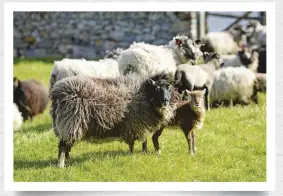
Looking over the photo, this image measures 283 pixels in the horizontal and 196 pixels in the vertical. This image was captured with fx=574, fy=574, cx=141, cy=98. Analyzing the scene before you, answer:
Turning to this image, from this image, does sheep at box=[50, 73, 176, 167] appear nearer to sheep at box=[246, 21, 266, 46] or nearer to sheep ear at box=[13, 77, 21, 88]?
sheep ear at box=[13, 77, 21, 88]

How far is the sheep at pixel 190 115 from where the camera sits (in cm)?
579

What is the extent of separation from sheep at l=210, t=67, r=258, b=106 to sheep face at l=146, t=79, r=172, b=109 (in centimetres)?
237

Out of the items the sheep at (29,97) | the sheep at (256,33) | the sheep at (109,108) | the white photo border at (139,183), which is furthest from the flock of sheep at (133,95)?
the sheep at (256,33)

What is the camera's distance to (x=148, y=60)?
661cm

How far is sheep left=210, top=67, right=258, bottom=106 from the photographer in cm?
815

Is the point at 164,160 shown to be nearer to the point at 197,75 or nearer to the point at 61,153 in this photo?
the point at 61,153

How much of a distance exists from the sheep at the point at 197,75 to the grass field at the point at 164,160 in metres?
0.54

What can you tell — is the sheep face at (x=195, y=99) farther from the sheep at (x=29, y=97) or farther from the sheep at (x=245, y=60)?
the sheep at (x=29, y=97)

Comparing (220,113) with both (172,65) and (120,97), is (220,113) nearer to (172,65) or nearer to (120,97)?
(172,65)

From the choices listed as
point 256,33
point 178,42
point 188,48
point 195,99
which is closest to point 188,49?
point 188,48

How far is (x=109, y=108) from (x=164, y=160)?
0.83 meters

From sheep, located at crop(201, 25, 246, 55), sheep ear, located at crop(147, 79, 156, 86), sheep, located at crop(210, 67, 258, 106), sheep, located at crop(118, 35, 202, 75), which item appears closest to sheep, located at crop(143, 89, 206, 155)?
sheep ear, located at crop(147, 79, 156, 86)

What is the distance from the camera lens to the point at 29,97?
9.21 m

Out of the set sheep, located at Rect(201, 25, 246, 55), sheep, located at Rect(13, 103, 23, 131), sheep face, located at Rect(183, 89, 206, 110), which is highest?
sheep, located at Rect(201, 25, 246, 55)
